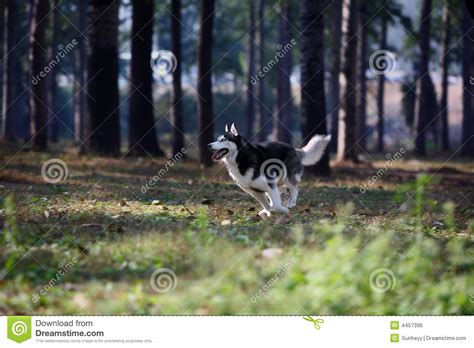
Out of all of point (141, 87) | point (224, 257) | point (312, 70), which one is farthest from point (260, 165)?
point (141, 87)

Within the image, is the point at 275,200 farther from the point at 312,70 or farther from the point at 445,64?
the point at 445,64

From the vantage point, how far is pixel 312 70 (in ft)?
57.3

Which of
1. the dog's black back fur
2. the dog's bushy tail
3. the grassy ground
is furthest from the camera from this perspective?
the dog's bushy tail

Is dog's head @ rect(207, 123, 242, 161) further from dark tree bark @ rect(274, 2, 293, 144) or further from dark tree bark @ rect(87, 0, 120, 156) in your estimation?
dark tree bark @ rect(274, 2, 293, 144)

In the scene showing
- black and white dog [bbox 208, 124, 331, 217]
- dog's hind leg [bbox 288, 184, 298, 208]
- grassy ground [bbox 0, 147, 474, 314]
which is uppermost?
black and white dog [bbox 208, 124, 331, 217]

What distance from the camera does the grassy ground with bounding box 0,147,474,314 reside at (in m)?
6.21

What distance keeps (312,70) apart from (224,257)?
1101 centimetres

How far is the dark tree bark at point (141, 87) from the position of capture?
21469mm

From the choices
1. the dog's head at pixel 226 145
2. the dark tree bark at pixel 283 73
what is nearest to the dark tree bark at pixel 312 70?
the dog's head at pixel 226 145

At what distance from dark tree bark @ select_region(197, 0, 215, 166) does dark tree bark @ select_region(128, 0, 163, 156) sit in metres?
1.84

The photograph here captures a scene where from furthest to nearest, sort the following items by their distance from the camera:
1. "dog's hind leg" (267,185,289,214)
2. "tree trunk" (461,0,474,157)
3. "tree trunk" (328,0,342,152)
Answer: "tree trunk" (328,0,342,152), "tree trunk" (461,0,474,157), "dog's hind leg" (267,185,289,214)

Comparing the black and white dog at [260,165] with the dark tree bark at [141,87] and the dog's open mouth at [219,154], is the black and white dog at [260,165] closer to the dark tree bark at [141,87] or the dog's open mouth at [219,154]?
the dog's open mouth at [219,154]

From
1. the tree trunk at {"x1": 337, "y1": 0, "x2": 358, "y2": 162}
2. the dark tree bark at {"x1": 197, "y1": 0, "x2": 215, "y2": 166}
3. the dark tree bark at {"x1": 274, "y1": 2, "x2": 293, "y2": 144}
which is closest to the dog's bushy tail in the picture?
the dark tree bark at {"x1": 197, "y1": 0, "x2": 215, "y2": 166}

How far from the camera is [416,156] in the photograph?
31.7m
